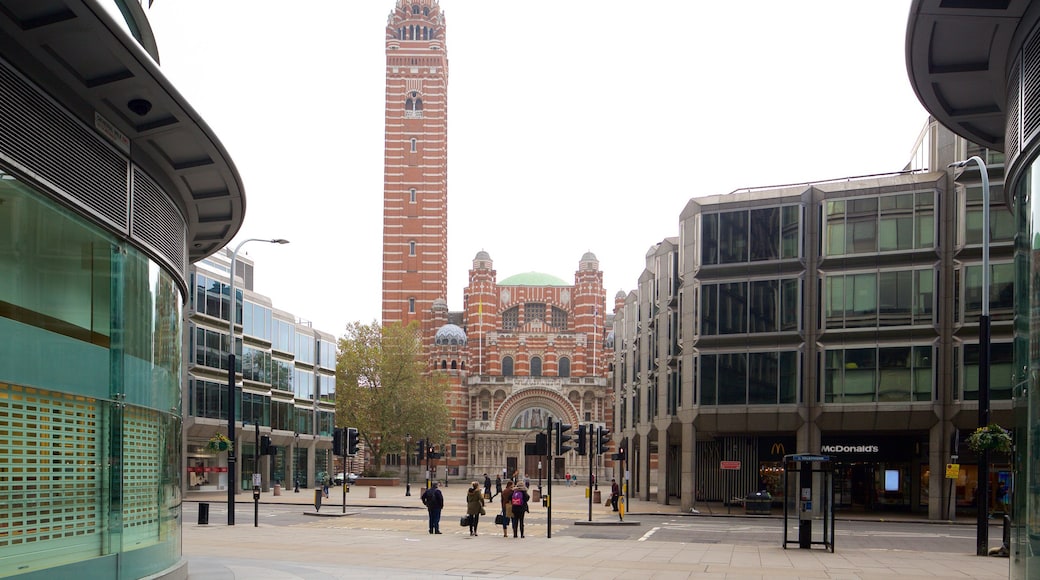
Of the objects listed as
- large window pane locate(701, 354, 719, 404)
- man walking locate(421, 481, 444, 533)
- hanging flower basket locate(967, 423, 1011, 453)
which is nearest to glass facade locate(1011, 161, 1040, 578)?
hanging flower basket locate(967, 423, 1011, 453)

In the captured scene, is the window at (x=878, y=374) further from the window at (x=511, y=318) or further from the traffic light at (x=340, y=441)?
the window at (x=511, y=318)

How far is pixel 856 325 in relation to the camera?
146 ft

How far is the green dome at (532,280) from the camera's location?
13225cm

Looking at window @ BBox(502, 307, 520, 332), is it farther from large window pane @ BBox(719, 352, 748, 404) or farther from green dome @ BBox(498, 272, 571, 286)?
large window pane @ BBox(719, 352, 748, 404)

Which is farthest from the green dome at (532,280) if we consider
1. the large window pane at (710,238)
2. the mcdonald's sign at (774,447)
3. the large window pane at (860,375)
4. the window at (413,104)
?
the large window pane at (860,375)

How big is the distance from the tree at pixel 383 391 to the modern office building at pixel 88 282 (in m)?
68.0

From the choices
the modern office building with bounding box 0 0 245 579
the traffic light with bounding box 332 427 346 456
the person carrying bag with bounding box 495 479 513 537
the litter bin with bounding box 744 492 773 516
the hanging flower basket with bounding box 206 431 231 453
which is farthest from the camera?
the litter bin with bounding box 744 492 773 516

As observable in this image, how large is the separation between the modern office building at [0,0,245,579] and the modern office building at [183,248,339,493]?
34.5 meters

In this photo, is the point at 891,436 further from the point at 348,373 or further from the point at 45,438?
the point at 348,373

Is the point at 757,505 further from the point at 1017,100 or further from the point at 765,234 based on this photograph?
the point at 1017,100

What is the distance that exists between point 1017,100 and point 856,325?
33.1 metres

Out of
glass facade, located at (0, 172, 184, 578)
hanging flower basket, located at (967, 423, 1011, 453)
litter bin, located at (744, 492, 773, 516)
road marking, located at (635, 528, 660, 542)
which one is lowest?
litter bin, located at (744, 492, 773, 516)

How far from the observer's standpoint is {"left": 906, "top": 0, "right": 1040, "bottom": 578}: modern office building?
38.9 feet

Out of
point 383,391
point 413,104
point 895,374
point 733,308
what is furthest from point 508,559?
point 413,104
